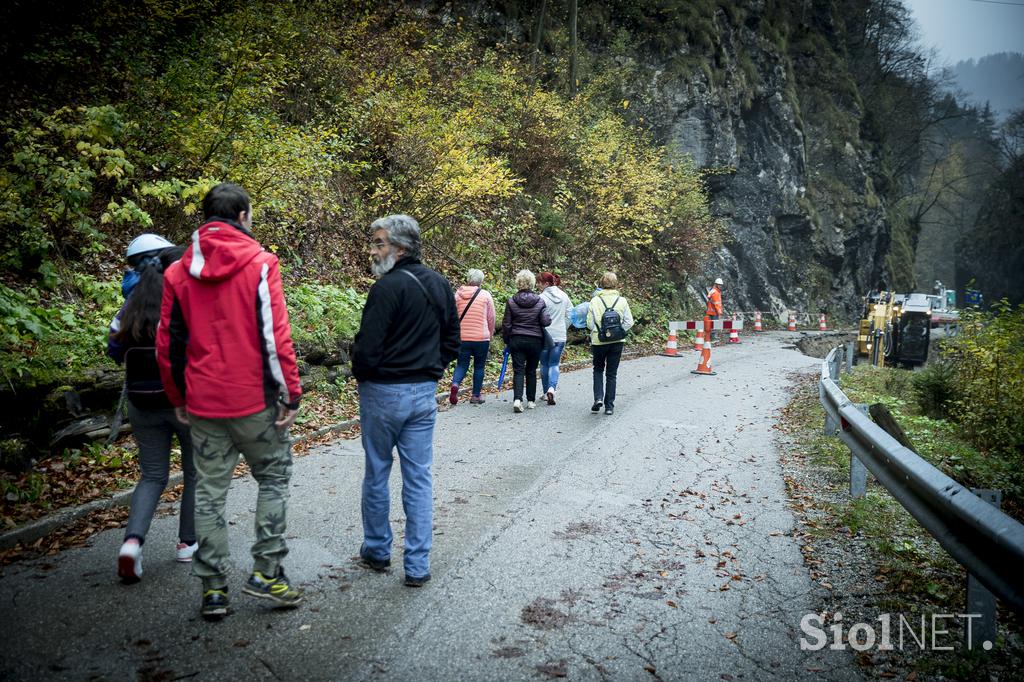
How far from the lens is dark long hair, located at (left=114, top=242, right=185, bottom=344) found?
161 inches

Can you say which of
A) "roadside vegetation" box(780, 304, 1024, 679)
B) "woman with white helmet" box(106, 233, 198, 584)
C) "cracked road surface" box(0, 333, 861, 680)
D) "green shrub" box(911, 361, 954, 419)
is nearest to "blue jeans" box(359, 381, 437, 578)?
"cracked road surface" box(0, 333, 861, 680)

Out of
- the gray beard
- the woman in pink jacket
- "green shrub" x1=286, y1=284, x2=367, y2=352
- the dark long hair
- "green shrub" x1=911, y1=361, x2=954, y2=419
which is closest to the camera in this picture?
the dark long hair

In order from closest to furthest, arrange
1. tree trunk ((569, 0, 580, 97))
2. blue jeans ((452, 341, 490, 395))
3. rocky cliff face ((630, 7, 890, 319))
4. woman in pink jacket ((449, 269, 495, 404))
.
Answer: woman in pink jacket ((449, 269, 495, 404)), blue jeans ((452, 341, 490, 395)), tree trunk ((569, 0, 580, 97)), rocky cliff face ((630, 7, 890, 319))

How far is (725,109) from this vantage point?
1350 inches

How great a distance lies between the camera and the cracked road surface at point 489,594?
11.0 ft

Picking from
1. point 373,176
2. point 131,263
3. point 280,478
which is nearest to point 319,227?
point 373,176

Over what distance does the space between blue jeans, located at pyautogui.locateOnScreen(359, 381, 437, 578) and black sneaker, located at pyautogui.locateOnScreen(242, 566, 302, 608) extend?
0.71 m

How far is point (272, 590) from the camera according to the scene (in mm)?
3779

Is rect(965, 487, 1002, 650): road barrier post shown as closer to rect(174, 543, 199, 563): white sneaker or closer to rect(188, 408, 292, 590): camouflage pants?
rect(188, 408, 292, 590): camouflage pants

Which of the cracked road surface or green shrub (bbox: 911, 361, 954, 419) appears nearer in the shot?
the cracked road surface

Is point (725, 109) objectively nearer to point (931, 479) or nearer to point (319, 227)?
point (319, 227)

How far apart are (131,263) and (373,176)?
11738 millimetres

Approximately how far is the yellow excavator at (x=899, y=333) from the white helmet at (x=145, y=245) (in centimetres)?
2409

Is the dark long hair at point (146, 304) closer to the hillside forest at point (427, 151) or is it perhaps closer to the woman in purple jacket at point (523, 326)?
the hillside forest at point (427, 151)
